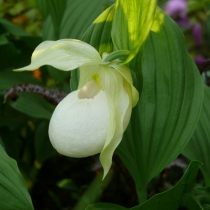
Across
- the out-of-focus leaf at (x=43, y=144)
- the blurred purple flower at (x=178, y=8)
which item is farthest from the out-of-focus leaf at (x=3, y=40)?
the blurred purple flower at (x=178, y=8)

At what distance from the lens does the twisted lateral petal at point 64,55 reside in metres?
0.68

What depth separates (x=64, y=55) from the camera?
2.28 feet

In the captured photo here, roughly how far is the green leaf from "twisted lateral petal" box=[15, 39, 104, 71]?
0.73 ft

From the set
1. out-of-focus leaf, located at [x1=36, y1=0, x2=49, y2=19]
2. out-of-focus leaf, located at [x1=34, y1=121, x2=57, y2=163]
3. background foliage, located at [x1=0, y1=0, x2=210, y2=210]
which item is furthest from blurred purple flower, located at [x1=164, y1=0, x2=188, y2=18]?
out-of-focus leaf, located at [x1=34, y1=121, x2=57, y2=163]

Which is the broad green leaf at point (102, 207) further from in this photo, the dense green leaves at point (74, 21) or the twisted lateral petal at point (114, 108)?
the dense green leaves at point (74, 21)

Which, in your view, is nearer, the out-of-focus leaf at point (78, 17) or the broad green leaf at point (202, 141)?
the broad green leaf at point (202, 141)

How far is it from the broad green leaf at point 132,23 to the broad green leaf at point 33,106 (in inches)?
19.8

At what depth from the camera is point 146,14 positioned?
2.29 feet

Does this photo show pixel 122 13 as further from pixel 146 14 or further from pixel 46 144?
pixel 46 144

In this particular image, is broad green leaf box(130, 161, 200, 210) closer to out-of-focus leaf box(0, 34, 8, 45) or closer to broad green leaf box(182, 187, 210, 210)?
broad green leaf box(182, 187, 210, 210)

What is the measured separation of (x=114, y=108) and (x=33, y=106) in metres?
0.57

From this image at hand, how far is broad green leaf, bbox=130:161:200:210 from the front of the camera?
0.78m

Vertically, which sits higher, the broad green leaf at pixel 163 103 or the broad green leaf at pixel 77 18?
the broad green leaf at pixel 163 103

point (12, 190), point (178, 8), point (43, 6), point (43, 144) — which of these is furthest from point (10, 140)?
point (178, 8)
